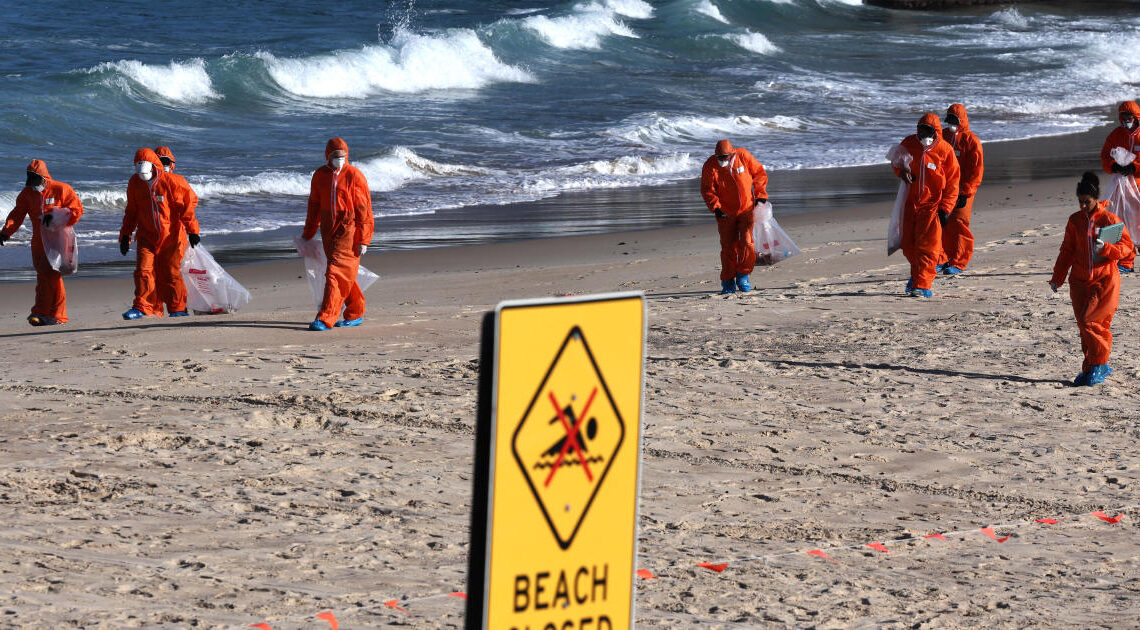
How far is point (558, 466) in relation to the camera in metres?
2.42

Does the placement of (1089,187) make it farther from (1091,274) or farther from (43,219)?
(43,219)

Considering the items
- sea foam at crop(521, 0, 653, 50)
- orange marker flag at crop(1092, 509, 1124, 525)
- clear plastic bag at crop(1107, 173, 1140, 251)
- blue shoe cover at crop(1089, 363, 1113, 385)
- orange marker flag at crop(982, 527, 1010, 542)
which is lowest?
orange marker flag at crop(982, 527, 1010, 542)

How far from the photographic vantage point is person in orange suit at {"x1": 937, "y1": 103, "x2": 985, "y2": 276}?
1195 cm

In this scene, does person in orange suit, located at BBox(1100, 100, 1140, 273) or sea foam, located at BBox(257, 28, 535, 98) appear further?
sea foam, located at BBox(257, 28, 535, 98)

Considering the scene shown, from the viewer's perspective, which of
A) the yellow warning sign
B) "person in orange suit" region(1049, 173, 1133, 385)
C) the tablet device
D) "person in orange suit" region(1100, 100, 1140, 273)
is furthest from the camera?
"person in orange suit" region(1100, 100, 1140, 273)

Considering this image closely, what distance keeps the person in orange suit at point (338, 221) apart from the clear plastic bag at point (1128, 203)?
6.14m

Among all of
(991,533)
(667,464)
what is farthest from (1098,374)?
(667,464)

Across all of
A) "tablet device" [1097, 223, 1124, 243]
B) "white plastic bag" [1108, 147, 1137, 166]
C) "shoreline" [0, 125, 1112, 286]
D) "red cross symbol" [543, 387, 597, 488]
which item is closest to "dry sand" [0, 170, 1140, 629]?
"tablet device" [1097, 223, 1124, 243]

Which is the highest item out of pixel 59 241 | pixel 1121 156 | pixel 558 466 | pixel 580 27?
pixel 580 27

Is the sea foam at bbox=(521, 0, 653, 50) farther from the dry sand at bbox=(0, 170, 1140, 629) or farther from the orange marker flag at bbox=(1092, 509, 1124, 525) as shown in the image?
the orange marker flag at bbox=(1092, 509, 1124, 525)

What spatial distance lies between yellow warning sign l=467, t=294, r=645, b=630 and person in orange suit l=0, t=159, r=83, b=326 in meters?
9.31

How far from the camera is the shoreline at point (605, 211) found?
14930mm

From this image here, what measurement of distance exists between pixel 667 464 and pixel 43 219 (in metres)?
6.40

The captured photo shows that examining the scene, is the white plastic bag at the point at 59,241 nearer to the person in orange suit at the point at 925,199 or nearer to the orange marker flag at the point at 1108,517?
the person in orange suit at the point at 925,199
